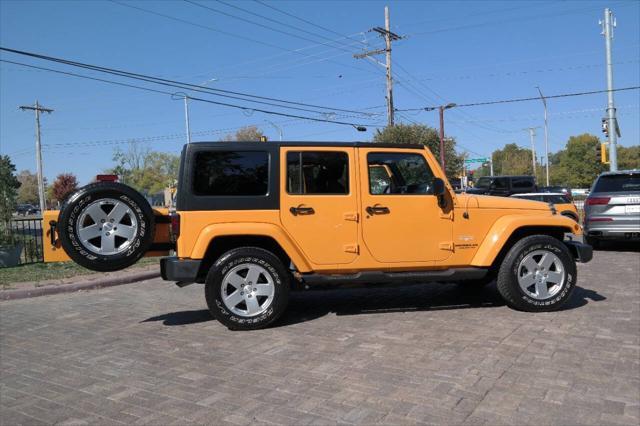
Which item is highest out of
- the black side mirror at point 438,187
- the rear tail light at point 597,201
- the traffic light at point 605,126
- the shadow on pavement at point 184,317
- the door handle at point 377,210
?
the traffic light at point 605,126

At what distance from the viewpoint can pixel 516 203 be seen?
19.9ft

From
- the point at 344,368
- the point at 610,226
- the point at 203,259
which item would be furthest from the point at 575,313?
the point at 610,226

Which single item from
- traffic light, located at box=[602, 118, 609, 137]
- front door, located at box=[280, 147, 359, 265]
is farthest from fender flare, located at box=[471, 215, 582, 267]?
traffic light, located at box=[602, 118, 609, 137]

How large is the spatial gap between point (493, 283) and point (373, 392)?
481 cm

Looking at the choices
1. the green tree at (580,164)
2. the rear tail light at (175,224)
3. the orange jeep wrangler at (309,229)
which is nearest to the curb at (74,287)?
the orange jeep wrangler at (309,229)

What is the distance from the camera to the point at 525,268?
5.91 meters

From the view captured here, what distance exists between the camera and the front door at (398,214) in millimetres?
5707

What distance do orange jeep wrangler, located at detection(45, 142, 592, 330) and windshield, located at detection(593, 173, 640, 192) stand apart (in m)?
5.78

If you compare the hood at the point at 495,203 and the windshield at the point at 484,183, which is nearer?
the hood at the point at 495,203

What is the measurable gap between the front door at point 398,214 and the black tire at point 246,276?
3.41 ft

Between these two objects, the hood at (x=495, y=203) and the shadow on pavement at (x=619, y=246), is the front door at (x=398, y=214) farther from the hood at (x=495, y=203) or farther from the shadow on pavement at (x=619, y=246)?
the shadow on pavement at (x=619, y=246)

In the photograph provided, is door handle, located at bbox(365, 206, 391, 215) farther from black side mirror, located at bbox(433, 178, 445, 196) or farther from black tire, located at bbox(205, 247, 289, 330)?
black tire, located at bbox(205, 247, 289, 330)

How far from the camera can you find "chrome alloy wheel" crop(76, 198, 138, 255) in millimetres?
5289

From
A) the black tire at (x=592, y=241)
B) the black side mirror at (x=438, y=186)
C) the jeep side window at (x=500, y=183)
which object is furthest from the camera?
the jeep side window at (x=500, y=183)
